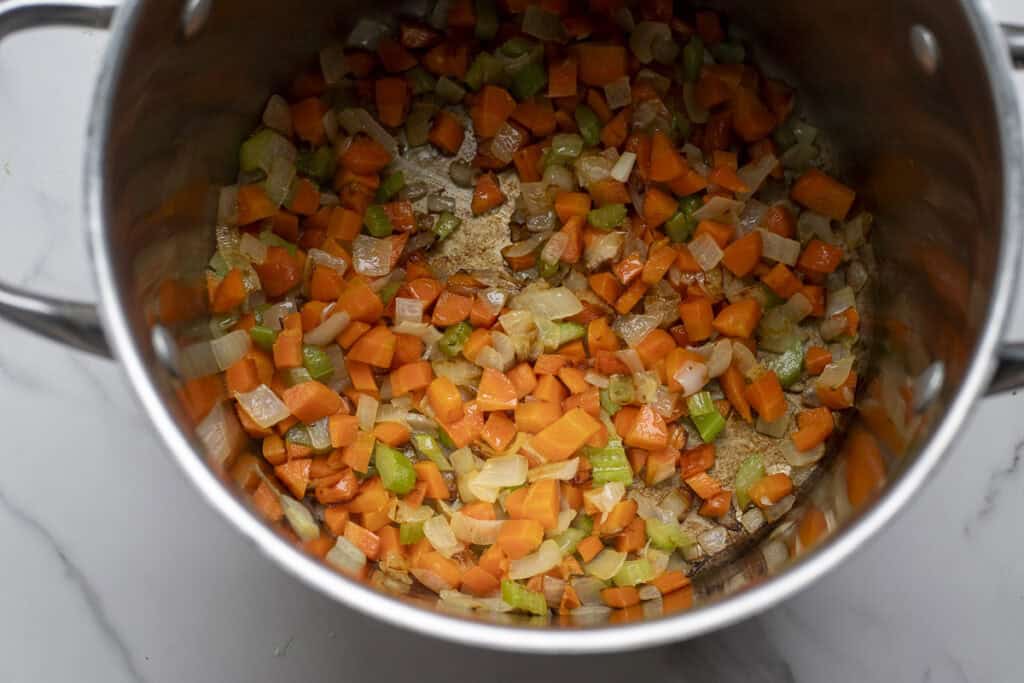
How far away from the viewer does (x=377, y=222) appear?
167cm

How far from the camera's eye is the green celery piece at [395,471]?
154 cm

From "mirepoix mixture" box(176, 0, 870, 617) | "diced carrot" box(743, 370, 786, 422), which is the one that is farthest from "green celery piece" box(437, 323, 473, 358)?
"diced carrot" box(743, 370, 786, 422)

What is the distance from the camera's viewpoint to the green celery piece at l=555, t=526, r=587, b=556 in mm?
1539

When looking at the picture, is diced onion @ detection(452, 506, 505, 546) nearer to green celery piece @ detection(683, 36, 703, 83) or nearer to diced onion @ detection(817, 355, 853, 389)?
diced onion @ detection(817, 355, 853, 389)

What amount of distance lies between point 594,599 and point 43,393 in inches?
39.1

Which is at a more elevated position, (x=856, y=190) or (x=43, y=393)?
(x=856, y=190)

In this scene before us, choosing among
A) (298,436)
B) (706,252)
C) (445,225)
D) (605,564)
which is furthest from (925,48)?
(298,436)

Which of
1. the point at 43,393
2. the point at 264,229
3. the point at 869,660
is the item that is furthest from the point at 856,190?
the point at 43,393

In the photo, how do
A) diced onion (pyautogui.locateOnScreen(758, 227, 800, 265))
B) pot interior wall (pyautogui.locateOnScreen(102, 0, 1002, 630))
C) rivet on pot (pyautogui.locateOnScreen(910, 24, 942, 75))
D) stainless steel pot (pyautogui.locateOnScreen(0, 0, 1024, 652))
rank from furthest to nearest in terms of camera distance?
diced onion (pyautogui.locateOnScreen(758, 227, 800, 265)), rivet on pot (pyautogui.locateOnScreen(910, 24, 942, 75)), pot interior wall (pyautogui.locateOnScreen(102, 0, 1002, 630)), stainless steel pot (pyautogui.locateOnScreen(0, 0, 1024, 652))

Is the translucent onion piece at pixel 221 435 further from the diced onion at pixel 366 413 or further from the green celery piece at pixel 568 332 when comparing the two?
the green celery piece at pixel 568 332

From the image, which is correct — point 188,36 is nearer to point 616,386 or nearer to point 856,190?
point 616,386

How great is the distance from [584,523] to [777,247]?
0.57 metres

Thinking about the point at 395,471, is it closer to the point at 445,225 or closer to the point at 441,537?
the point at 441,537

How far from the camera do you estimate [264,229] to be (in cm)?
166
